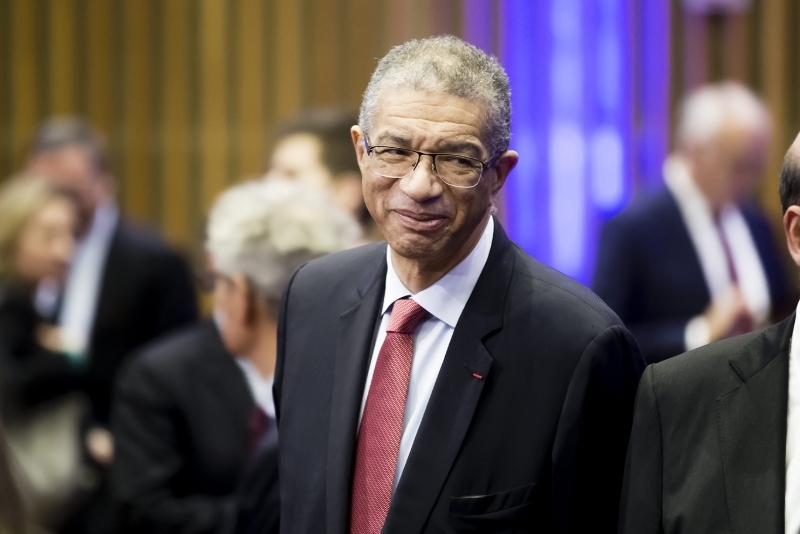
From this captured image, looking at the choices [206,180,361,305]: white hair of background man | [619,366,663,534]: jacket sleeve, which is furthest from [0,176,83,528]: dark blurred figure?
[619,366,663,534]: jacket sleeve

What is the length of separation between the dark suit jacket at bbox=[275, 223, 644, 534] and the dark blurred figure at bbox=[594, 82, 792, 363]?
213cm

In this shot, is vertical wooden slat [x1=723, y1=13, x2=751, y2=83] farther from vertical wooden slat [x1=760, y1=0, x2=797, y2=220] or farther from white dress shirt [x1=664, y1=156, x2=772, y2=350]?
white dress shirt [x1=664, y1=156, x2=772, y2=350]

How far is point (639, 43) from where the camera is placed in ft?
20.6

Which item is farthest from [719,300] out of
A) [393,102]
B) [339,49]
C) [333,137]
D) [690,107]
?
[339,49]

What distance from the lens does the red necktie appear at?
1.94 m

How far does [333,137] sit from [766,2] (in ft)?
10.3

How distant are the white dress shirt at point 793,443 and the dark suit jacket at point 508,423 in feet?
0.86

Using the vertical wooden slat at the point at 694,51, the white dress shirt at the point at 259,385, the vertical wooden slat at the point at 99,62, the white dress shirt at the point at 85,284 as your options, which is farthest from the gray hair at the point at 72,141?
the vertical wooden slat at the point at 694,51

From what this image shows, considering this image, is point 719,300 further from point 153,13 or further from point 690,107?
point 153,13

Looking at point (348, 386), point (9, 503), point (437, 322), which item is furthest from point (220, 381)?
point (9, 503)

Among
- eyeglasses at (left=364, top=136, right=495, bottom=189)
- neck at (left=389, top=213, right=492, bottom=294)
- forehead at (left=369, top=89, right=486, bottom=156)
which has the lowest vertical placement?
neck at (left=389, top=213, right=492, bottom=294)

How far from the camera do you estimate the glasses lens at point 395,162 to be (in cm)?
189

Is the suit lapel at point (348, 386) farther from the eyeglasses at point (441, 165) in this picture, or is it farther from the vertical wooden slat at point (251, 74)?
the vertical wooden slat at point (251, 74)

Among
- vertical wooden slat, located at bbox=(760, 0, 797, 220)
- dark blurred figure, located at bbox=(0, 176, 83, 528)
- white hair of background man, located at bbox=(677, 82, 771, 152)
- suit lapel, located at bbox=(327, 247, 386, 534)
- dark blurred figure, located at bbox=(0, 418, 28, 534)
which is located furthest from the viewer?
vertical wooden slat, located at bbox=(760, 0, 797, 220)
